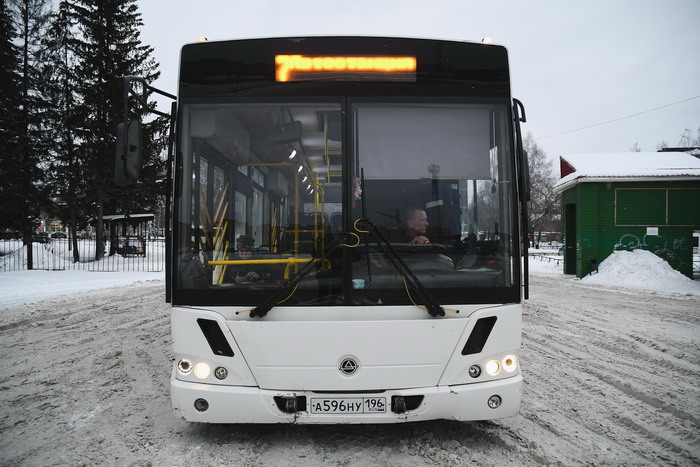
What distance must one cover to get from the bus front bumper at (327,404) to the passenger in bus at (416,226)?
103 centimetres

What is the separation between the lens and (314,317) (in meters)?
3.20

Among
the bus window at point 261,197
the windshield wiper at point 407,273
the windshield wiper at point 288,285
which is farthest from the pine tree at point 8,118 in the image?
the windshield wiper at point 407,273

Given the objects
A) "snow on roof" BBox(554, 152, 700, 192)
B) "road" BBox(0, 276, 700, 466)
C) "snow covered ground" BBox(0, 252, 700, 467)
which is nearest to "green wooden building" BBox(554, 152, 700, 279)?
"snow on roof" BBox(554, 152, 700, 192)

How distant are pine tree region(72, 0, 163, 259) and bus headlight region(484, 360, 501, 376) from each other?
2158 cm

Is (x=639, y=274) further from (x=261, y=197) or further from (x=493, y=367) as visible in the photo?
(x=261, y=197)

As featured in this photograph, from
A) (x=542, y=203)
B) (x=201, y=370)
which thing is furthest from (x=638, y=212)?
(x=542, y=203)

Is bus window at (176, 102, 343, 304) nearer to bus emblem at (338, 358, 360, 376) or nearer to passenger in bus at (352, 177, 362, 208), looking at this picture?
passenger in bus at (352, 177, 362, 208)

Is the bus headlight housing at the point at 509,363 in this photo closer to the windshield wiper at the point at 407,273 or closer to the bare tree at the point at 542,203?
the windshield wiper at the point at 407,273

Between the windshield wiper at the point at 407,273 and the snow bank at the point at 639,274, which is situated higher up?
the windshield wiper at the point at 407,273

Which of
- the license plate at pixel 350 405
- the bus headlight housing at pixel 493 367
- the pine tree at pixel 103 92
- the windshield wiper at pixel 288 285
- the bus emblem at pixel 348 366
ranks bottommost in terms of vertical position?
the license plate at pixel 350 405

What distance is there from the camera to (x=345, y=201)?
3.29 meters

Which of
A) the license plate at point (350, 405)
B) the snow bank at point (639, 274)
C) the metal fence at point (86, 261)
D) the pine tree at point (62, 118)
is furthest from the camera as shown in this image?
the pine tree at point (62, 118)

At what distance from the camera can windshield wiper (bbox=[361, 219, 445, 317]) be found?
125 inches

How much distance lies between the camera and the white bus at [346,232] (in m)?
3.13
